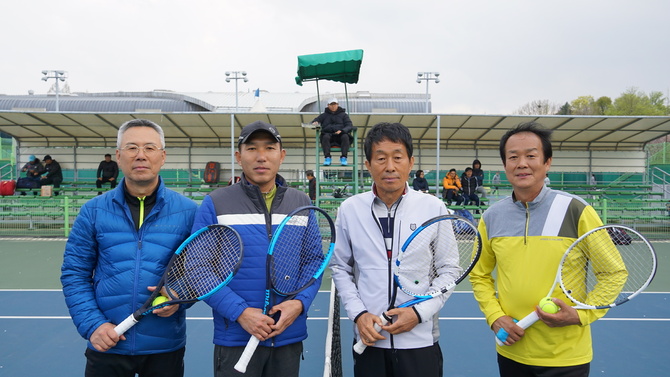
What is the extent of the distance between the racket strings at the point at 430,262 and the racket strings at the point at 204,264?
861 millimetres

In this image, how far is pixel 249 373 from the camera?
6.75 ft

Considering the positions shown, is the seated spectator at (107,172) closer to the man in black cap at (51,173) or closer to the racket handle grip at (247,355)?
the man in black cap at (51,173)

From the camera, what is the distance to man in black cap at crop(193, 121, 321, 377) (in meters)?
2.04

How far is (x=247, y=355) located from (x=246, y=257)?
473 millimetres

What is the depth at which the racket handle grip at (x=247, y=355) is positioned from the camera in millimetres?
1878

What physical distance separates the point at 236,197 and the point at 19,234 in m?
12.7

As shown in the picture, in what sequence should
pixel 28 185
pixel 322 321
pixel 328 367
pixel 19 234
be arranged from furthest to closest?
pixel 28 185
pixel 19 234
pixel 322 321
pixel 328 367

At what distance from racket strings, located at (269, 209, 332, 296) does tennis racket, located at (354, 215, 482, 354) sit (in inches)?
17.1

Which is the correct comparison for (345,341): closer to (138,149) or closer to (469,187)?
(138,149)

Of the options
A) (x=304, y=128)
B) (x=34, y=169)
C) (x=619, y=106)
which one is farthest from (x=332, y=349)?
(x=619, y=106)

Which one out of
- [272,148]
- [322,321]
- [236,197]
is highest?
[272,148]

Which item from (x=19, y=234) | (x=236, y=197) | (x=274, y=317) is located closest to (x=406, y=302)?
(x=274, y=317)

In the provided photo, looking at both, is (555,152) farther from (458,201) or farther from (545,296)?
(545,296)

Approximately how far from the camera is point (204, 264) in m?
2.11
